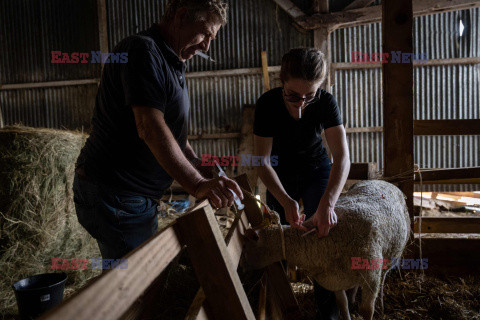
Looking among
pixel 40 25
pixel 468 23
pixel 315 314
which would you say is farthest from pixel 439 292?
pixel 40 25

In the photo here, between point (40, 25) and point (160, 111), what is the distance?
9208 millimetres

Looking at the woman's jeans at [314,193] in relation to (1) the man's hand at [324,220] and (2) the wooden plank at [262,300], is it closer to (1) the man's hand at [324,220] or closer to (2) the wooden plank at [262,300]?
(2) the wooden plank at [262,300]

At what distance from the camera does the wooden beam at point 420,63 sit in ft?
Answer: 24.1

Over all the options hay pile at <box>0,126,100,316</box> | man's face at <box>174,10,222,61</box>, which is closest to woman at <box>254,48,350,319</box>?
man's face at <box>174,10,222,61</box>

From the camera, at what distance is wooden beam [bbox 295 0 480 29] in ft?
21.2

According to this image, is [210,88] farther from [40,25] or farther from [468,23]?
[468,23]

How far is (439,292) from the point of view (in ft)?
9.61

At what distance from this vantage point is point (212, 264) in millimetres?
1028

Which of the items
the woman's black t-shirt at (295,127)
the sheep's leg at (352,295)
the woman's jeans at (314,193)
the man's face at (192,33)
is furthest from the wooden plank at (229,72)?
the man's face at (192,33)

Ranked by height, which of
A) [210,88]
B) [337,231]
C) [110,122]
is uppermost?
[210,88]

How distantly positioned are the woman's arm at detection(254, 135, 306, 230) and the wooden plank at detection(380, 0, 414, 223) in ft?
4.28

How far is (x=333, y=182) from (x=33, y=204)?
136 inches

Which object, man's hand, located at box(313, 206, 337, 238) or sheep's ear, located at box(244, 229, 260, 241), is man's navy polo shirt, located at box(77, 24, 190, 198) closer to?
sheep's ear, located at box(244, 229, 260, 241)

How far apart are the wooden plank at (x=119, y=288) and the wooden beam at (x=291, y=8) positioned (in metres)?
7.64
